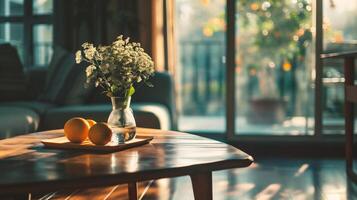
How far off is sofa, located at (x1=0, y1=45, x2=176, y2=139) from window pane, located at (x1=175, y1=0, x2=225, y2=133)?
111 inches

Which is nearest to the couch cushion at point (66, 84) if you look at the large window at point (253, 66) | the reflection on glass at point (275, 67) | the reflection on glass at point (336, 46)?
the large window at point (253, 66)

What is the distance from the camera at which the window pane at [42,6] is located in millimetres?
5180

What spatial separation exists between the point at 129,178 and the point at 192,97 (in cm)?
561

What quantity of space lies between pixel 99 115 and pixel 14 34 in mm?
2369

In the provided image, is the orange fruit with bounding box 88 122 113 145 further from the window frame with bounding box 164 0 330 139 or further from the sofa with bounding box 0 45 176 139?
the window frame with bounding box 164 0 330 139

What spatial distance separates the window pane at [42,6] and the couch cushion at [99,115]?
1.90 m

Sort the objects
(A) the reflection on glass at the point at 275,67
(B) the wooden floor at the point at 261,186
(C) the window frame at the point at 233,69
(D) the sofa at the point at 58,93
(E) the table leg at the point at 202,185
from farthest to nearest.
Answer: (A) the reflection on glass at the point at 275,67, (C) the window frame at the point at 233,69, (D) the sofa at the point at 58,93, (B) the wooden floor at the point at 261,186, (E) the table leg at the point at 202,185

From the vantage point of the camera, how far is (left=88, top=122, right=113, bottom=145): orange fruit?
2.00 m

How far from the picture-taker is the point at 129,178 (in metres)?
1.55

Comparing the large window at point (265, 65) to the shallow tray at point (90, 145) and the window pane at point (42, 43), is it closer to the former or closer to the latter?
the window pane at point (42, 43)

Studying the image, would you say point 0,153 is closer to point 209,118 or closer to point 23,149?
point 23,149

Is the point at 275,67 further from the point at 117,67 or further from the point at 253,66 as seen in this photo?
the point at 117,67

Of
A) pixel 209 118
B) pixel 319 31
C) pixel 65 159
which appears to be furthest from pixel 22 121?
pixel 209 118

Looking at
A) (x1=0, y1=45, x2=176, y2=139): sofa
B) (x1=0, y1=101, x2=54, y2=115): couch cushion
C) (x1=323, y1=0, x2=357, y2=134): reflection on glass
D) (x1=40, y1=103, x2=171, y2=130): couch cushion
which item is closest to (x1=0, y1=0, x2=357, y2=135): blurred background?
(x1=323, y1=0, x2=357, y2=134): reflection on glass
